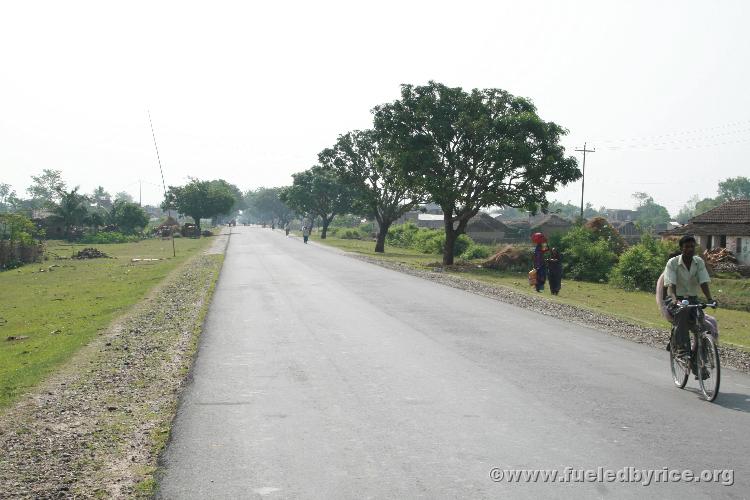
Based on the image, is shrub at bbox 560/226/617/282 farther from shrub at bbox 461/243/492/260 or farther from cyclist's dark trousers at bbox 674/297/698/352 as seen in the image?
cyclist's dark trousers at bbox 674/297/698/352

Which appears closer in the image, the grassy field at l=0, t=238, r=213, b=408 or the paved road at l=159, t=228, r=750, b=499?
the paved road at l=159, t=228, r=750, b=499

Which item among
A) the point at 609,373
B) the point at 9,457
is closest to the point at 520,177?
the point at 609,373

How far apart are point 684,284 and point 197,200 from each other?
99.2m

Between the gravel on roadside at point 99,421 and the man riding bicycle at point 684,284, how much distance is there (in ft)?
21.0

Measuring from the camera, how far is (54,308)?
21.0 m

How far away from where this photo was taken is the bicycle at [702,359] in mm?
7832

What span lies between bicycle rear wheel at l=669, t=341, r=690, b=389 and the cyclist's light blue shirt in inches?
29.3

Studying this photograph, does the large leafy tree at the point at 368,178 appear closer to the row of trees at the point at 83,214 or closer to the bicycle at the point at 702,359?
the row of trees at the point at 83,214

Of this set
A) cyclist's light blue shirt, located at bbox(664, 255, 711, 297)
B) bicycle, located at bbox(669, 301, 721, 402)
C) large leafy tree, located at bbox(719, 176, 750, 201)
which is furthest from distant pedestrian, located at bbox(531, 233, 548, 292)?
large leafy tree, located at bbox(719, 176, 750, 201)

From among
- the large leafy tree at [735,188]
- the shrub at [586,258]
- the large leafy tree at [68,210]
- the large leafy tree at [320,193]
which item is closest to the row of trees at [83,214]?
the large leafy tree at [68,210]

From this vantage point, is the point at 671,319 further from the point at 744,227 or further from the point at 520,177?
the point at 744,227

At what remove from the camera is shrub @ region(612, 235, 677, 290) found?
32406mm

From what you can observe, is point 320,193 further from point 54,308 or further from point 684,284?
point 684,284

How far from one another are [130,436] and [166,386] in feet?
7.38
